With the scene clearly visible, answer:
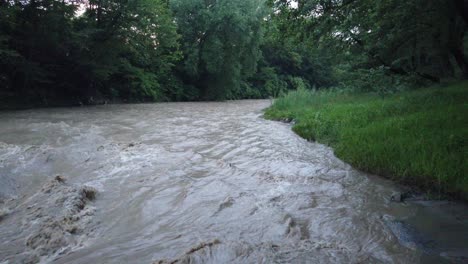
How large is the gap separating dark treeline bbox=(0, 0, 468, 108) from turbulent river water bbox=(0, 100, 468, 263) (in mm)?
3587

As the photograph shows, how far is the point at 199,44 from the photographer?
1203 inches

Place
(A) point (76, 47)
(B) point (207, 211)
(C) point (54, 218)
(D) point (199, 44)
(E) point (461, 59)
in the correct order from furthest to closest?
(D) point (199, 44) < (A) point (76, 47) < (E) point (461, 59) < (B) point (207, 211) < (C) point (54, 218)

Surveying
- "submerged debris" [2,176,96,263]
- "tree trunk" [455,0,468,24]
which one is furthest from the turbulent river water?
"tree trunk" [455,0,468,24]

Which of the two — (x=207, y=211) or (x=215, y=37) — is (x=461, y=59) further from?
(x=215, y=37)

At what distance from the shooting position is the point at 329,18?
6926 millimetres

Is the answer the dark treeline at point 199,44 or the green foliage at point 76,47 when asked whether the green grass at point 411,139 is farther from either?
the green foliage at point 76,47

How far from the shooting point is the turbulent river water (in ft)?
10.4

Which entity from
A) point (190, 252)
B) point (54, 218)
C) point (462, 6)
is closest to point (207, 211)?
point (190, 252)

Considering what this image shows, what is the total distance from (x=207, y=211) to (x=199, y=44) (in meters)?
28.0

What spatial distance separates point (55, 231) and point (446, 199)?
4.78 meters

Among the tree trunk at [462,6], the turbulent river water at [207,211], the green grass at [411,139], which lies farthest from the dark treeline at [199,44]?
the turbulent river water at [207,211]

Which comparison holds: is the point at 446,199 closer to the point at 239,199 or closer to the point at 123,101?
the point at 239,199

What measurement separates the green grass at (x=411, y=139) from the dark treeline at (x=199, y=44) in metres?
2.22

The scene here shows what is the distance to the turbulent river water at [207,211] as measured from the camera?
3.17 metres
